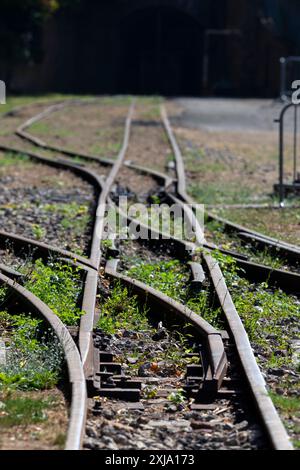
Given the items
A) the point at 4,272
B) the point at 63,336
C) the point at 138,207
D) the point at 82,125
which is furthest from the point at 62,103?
the point at 63,336

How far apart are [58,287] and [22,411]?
265 centimetres

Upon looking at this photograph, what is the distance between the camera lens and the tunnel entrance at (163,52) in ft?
147

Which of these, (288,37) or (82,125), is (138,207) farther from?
(288,37)

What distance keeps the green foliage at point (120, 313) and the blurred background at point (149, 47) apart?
32567 mm

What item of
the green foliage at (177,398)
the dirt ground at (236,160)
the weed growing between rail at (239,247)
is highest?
the dirt ground at (236,160)

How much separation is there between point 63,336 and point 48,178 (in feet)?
28.4

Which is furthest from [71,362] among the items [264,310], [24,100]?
[24,100]

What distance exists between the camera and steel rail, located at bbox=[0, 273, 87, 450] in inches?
190

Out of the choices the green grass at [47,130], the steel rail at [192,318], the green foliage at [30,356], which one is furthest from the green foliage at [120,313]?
the green grass at [47,130]

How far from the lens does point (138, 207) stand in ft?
39.7

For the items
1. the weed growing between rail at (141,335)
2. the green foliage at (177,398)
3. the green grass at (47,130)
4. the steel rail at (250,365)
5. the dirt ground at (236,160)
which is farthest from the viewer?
the green grass at (47,130)

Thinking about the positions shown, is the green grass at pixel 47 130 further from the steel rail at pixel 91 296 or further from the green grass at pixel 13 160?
the steel rail at pixel 91 296

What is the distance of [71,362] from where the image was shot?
579cm

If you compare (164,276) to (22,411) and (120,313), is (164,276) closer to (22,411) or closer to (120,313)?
(120,313)
